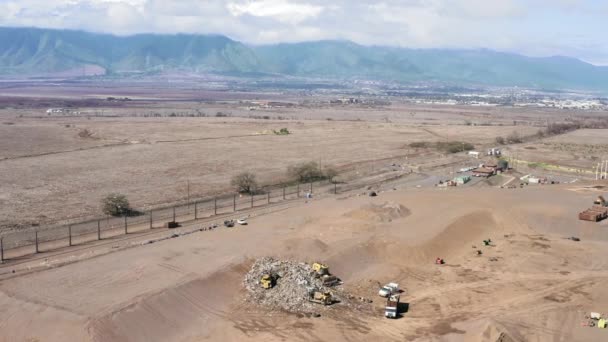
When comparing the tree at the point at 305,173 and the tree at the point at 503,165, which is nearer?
the tree at the point at 305,173

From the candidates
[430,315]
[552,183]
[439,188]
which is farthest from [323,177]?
[430,315]

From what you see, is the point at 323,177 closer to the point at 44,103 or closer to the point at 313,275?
the point at 313,275

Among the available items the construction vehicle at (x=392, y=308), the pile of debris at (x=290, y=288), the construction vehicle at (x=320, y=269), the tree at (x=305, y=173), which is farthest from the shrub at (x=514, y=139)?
the construction vehicle at (x=392, y=308)

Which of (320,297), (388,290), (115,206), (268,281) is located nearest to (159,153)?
(115,206)

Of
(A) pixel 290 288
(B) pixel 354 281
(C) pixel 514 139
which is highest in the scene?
(C) pixel 514 139

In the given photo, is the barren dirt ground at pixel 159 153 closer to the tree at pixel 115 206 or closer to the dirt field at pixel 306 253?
the dirt field at pixel 306 253

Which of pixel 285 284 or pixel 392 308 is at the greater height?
pixel 285 284

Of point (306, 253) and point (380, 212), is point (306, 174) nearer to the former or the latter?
point (380, 212)
